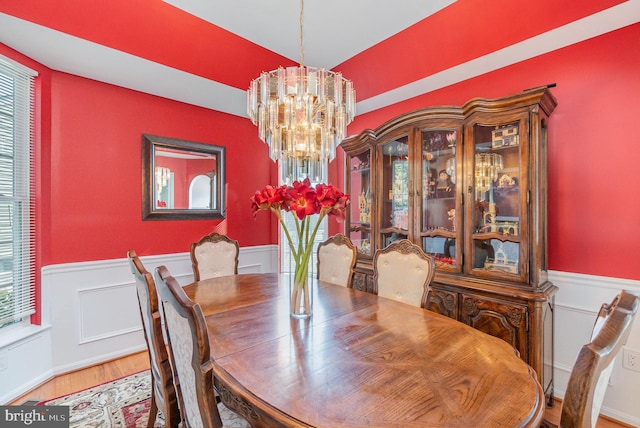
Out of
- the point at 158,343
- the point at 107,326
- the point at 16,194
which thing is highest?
the point at 16,194

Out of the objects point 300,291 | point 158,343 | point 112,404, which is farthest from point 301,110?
point 112,404

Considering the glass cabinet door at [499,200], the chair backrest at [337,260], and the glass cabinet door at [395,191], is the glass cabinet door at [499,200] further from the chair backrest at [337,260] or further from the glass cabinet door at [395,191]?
the chair backrest at [337,260]

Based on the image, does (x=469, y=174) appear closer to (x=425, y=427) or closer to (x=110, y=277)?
(x=425, y=427)

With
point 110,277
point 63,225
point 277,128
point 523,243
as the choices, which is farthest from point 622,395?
point 63,225

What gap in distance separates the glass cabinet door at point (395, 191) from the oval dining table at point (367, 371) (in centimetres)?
119

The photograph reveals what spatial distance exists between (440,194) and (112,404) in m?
2.97

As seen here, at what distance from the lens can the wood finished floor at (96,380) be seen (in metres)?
1.98

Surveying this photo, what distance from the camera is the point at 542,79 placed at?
222 cm

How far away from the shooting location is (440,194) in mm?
2504

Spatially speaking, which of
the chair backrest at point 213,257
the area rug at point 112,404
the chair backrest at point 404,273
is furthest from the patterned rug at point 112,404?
the chair backrest at point 404,273

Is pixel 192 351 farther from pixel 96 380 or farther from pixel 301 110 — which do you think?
pixel 96 380

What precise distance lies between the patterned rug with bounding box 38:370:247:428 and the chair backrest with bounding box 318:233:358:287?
1.53 m

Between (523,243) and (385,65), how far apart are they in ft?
6.62

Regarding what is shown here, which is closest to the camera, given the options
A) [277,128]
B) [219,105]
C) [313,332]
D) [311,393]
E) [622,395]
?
[311,393]
